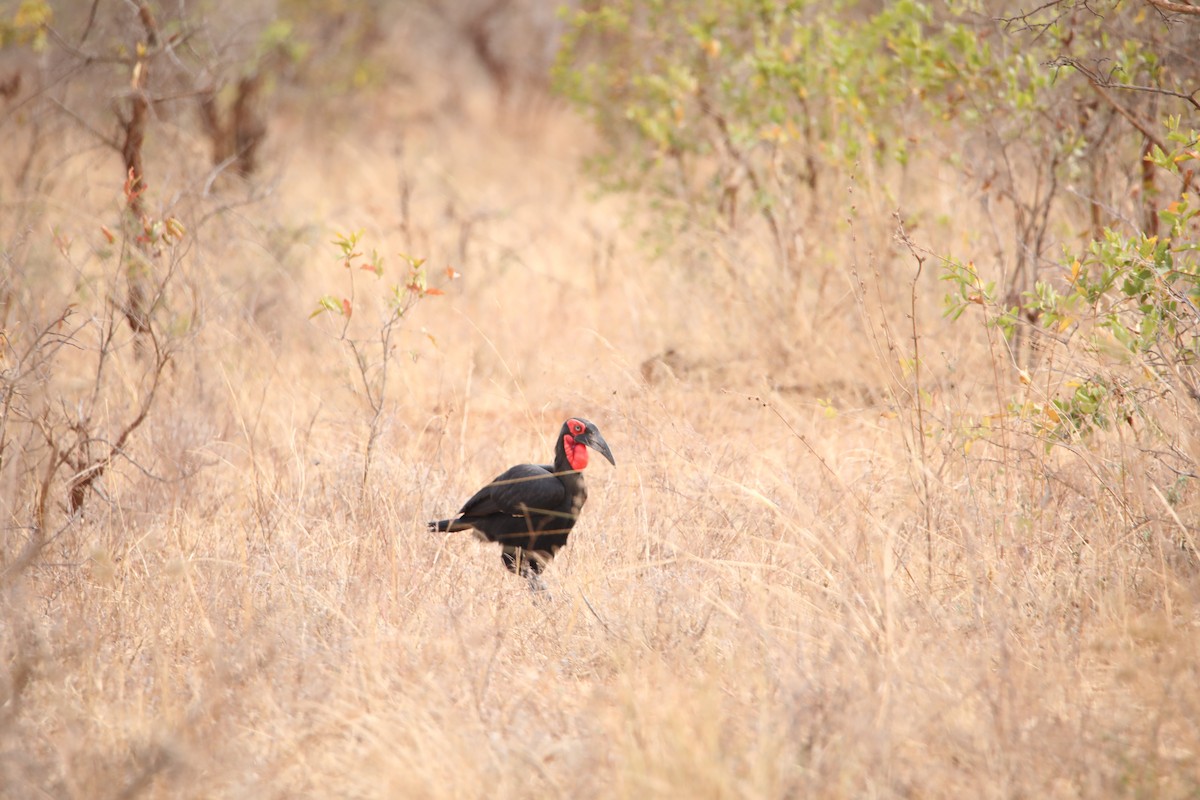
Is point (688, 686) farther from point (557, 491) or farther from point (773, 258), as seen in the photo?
point (773, 258)

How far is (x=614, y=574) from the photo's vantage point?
11.9 feet

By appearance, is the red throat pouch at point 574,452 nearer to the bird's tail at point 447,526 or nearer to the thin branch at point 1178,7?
the bird's tail at point 447,526

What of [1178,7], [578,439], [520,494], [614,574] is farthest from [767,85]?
[614,574]

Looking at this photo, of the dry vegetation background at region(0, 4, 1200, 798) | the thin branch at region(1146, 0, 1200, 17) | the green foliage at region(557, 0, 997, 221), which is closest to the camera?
the dry vegetation background at region(0, 4, 1200, 798)

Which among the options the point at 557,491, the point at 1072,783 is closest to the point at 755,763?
the point at 1072,783

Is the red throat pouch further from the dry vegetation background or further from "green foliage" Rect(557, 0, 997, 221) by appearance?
"green foliage" Rect(557, 0, 997, 221)

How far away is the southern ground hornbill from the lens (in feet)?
12.5

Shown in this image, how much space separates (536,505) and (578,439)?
27 centimetres

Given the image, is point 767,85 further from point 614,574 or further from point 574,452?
point 614,574

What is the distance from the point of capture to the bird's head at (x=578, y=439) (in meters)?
3.79

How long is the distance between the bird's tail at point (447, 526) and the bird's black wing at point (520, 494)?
7 centimetres

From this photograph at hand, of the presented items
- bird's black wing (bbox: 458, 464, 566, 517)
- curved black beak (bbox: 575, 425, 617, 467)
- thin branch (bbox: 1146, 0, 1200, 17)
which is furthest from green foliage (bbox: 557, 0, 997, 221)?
bird's black wing (bbox: 458, 464, 566, 517)

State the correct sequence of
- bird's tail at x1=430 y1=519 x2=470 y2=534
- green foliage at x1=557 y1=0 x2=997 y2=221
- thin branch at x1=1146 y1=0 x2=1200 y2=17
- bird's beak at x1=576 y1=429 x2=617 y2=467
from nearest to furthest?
thin branch at x1=1146 y1=0 x2=1200 y2=17 → bird's beak at x1=576 y1=429 x2=617 y2=467 → bird's tail at x1=430 y1=519 x2=470 y2=534 → green foliage at x1=557 y1=0 x2=997 y2=221

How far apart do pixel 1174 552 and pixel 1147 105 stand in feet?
8.83
